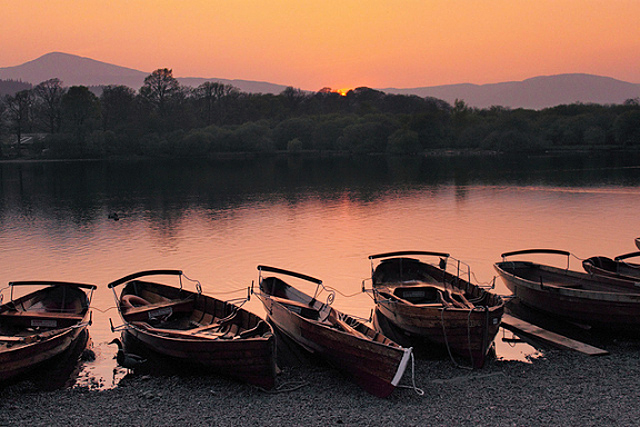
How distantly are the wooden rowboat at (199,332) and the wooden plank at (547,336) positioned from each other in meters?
8.92

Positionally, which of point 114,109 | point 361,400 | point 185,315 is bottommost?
point 361,400

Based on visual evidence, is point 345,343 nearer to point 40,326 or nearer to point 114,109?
point 40,326

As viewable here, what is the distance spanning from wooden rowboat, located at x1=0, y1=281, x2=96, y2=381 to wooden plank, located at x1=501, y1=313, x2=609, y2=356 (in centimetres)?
1357

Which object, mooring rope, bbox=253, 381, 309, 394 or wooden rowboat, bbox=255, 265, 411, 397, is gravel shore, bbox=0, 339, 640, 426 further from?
wooden rowboat, bbox=255, 265, 411, 397

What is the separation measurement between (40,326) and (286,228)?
2658cm

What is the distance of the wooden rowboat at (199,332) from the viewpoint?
1457 cm

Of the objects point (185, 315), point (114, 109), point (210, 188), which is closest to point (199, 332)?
point (185, 315)

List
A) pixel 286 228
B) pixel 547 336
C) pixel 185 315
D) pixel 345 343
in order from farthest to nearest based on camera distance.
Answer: pixel 286 228
pixel 185 315
pixel 547 336
pixel 345 343

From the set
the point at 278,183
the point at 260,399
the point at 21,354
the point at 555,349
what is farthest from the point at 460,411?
the point at 278,183

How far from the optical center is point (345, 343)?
586 inches

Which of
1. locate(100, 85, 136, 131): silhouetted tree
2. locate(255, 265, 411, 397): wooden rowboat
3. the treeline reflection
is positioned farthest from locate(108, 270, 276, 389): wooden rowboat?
locate(100, 85, 136, 131): silhouetted tree

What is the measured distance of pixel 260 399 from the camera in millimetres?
14352

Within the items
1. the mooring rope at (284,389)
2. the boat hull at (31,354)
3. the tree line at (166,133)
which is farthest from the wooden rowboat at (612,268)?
the tree line at (166,133)

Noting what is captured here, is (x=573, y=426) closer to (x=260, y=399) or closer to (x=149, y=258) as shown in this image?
(x=260, y=399)
